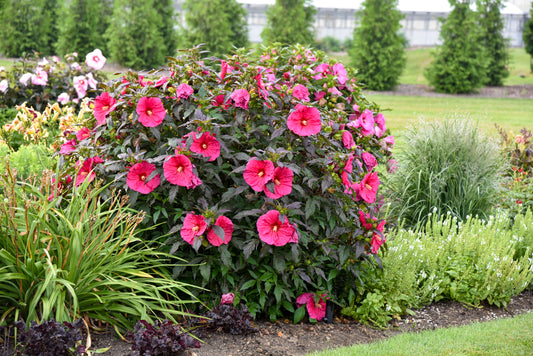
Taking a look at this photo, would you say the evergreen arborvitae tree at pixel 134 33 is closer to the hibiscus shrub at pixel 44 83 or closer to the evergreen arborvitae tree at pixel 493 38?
the hibiscus shrub at pixel 44 83

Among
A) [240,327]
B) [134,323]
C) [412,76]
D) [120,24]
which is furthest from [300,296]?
[412,76]

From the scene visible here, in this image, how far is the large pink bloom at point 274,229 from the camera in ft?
9.27

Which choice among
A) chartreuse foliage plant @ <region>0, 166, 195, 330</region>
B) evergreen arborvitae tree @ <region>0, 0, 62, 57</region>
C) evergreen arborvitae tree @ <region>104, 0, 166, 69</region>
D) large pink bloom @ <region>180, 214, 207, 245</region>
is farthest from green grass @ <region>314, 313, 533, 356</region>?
evergreen arborvitae tree @ <region>0, 0, 62, 57</region>

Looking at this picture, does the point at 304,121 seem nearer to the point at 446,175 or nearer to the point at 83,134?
the point at 83,134

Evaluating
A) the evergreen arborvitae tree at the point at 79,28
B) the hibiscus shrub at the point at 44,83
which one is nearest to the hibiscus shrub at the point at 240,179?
the hibiscus shrub at the point at 44,83

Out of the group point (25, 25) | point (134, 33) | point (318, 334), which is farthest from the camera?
point (25, 25)

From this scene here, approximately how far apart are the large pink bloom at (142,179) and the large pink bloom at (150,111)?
232 millimetres

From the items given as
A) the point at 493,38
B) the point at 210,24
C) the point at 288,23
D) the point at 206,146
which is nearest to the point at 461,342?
the point at 206,146

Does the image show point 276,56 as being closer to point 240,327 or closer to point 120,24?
point 240,327

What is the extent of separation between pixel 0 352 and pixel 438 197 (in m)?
3.87

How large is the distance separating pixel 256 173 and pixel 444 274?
1809mm

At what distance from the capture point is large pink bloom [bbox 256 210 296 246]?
283 centimetres

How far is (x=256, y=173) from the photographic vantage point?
9.39 ft

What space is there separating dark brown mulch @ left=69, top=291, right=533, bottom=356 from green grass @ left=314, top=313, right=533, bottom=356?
16 centimetres
